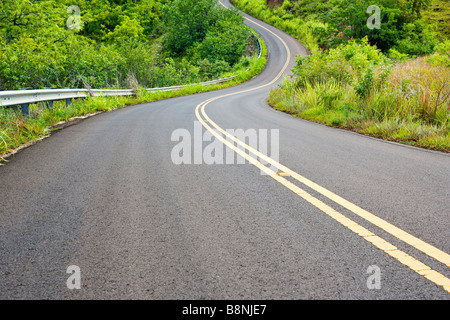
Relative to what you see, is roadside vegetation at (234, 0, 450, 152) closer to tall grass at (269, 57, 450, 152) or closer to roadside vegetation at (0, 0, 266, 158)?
tall grass at (269, 57, 450, 152)

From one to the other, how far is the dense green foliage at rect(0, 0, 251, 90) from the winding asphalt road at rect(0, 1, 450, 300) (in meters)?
11.1

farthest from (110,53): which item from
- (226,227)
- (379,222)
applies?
(379,222)

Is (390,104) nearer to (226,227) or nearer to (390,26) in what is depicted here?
(226,227)

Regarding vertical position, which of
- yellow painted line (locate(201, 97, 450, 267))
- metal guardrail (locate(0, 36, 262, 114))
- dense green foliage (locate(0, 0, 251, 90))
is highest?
dense green foliage (locate(0, 0, 251, 90))

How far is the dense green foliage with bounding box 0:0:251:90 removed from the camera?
15172 millimetres

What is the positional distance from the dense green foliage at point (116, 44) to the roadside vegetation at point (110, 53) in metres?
0.05

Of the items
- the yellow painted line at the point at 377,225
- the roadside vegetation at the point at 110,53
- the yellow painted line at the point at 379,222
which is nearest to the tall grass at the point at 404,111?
the yellow painted line at the point at 379,222

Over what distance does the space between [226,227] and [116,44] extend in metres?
37.6

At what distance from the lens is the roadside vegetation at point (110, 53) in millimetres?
12128

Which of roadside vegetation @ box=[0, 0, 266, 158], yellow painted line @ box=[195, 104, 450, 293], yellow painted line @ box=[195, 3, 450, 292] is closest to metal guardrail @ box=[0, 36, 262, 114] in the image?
roadside vegetation @ box=[0, 0, 266, 158]

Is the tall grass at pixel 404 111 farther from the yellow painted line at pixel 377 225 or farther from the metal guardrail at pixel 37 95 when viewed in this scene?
the metal guardrail at pixel 37 95

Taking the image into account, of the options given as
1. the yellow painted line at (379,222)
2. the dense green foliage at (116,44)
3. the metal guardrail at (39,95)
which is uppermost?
the dense green foliage at (116,44)
